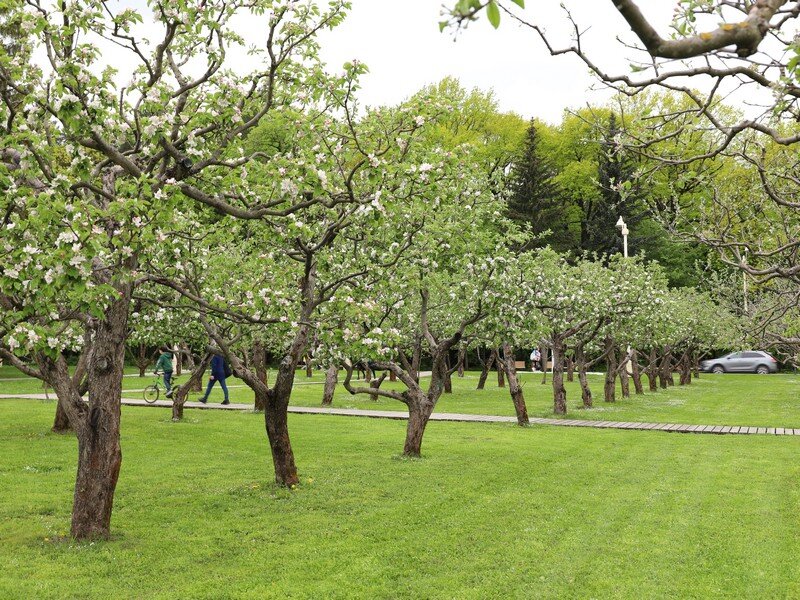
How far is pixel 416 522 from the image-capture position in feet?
34.6

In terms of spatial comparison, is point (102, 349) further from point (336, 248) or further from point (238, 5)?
point (336, 248)

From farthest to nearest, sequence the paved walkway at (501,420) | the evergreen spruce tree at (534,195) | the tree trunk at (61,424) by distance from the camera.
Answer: the evergreen spruce tree at (534,195)
the paved walkway at (501,420)
the tree trunk at (61,424)

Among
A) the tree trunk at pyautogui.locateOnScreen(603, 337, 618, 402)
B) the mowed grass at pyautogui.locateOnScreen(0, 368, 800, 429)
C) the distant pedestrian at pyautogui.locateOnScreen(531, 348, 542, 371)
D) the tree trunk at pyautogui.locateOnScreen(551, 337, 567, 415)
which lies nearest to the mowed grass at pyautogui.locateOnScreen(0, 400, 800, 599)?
the tree trunk at pyautogui.locateOnScreen(551, 337, 567, 415)

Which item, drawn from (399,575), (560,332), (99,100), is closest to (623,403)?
(560,332)

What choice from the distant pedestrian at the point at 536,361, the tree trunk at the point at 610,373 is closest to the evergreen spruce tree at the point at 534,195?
the distant pedestrian at the point at 536,361

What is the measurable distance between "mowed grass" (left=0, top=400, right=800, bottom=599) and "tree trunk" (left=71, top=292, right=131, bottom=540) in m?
0.39

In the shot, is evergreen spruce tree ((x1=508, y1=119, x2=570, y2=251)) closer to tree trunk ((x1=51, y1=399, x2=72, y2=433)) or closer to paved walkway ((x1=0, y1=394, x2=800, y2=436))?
paved walkway ((x1=0, y1=394, x2=800, y2=436))

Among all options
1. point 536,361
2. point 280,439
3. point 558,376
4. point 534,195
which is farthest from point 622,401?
point 534,195

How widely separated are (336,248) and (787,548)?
28.4ft

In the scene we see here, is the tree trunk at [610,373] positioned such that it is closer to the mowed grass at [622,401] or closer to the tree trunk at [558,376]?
the mowed grass at [622,401]

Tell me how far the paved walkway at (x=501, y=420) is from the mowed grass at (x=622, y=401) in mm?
1341

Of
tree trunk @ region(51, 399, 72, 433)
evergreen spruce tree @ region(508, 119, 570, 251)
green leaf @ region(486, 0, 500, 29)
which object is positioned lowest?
tree trunk @ region(51, 399, 72, 433)

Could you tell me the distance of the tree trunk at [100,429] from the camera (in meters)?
9.22

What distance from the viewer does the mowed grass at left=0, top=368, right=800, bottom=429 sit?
24953 millimetres
